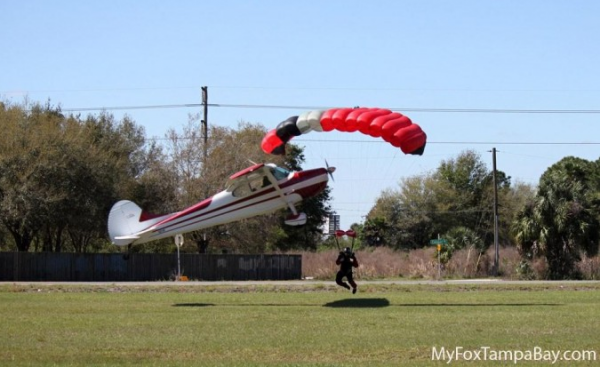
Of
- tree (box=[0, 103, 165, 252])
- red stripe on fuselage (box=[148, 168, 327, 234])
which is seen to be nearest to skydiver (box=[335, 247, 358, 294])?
red stripe on fuselage (box=[148, 168, 327, 234])

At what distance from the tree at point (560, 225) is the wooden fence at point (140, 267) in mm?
14985

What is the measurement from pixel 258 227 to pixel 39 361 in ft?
146

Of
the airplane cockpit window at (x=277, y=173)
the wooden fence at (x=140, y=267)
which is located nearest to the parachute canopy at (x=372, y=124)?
the airplane cockpit window at (x=277, y=173)

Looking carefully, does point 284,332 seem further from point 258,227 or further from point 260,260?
→ point 258,227

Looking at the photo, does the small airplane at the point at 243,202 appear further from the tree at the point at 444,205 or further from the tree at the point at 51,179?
the tree at the point at 444,205

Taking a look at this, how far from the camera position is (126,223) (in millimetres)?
32188

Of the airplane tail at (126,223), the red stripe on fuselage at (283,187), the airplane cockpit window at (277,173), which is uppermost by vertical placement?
the airplane cockpit window at (277,173)

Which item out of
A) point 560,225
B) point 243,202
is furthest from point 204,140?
point 243,202

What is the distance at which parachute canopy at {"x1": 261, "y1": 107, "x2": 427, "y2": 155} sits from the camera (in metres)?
27.6

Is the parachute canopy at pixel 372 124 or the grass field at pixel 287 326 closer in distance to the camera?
the grass field at pixel 287 326

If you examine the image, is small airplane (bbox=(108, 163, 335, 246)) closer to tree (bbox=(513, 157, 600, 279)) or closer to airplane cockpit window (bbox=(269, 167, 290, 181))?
airplane cockpit window (bbox=(269, 167, 290, 181))

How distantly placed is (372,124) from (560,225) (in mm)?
23786

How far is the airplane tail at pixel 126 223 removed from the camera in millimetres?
32094

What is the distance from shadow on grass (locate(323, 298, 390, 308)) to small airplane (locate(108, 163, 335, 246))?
124 inches
